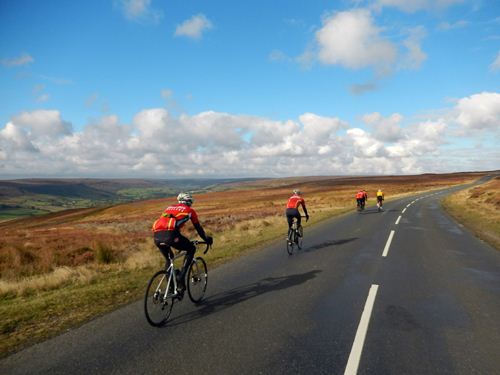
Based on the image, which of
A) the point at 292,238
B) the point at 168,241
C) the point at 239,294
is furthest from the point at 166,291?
the point at 292,238

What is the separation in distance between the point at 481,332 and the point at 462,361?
1.36m

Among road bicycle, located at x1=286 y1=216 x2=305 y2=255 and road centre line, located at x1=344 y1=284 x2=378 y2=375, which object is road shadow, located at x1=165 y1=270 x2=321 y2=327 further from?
road bicycle, located at x1=286 y1=216 x2=305 y2=255

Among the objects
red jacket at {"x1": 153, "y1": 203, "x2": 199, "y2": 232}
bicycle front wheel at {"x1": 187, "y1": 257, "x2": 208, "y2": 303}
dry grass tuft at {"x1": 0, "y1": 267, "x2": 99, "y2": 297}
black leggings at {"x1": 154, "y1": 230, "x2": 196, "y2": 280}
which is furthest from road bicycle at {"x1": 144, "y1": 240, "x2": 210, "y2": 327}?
dry grass tuft at {"x1": 0, "y1": 267, "x2": 99, "y2": 297}

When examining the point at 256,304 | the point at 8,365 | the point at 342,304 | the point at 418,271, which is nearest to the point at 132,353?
the point at 8,365

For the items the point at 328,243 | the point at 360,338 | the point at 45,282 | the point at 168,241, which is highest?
the point at 168,241

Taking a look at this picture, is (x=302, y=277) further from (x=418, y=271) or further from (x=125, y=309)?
(x=125, y=309)

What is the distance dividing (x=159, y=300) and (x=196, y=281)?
1.40 m

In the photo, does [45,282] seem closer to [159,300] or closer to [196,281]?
[196,281]

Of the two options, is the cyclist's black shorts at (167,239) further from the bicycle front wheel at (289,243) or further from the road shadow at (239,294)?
the bicycle front wheel at (289,243)

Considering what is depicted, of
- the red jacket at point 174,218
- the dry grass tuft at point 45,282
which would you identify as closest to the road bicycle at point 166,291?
the red jacket at point 174,218

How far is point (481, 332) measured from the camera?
582 cm

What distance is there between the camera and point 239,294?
→ 311 inches

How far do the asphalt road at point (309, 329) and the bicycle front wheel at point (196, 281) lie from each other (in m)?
0.26

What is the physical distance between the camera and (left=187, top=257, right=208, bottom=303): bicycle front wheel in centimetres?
741
